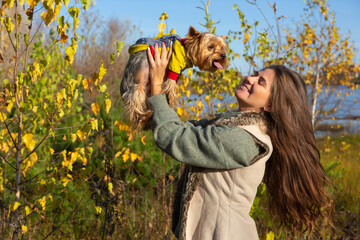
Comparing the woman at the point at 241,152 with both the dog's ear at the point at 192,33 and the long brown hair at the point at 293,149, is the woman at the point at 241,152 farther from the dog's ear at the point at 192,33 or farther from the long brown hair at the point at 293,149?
the dog's ear at the point at 192,33

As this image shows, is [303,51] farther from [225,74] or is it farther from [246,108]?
[246,108]

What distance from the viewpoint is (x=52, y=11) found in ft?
7.48

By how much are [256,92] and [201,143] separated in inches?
19.8

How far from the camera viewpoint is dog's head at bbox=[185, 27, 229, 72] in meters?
2.34

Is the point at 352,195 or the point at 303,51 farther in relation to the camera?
the point at 303,51

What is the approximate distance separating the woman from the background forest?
0.56m

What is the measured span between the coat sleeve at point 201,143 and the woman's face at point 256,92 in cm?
28

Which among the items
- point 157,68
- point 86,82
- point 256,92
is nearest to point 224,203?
point 256,92

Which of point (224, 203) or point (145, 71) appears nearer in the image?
point (224, 203)

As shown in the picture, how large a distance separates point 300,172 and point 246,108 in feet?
1.64

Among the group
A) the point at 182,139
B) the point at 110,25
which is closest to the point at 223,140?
the point at 182,139

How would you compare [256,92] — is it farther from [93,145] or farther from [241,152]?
[93,145]

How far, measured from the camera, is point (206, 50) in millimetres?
2438

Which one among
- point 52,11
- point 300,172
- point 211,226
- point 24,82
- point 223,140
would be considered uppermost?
point 52,11
